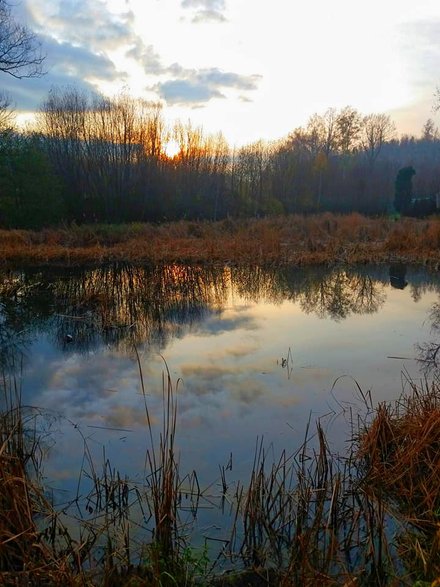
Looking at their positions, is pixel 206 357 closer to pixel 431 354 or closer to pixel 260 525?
pixel 431 354

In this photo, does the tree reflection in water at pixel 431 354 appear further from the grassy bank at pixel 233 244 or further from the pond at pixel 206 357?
the grassy bank at pixel 233 244

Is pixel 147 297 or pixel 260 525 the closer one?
pixel 260 525

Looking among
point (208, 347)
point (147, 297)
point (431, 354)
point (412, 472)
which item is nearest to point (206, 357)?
point (208, 347)

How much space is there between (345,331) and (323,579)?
6167 mm

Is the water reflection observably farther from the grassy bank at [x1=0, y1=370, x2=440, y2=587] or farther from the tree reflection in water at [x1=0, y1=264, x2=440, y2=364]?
the grassy bank at [x1=0, y1=370, x2=440, y2=587]

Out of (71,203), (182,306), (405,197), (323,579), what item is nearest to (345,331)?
(182,306)

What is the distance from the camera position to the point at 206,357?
7227 millimetres

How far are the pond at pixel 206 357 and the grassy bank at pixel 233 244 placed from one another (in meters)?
2.91

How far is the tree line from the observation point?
22.7 meters

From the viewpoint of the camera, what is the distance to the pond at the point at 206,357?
4691 mm

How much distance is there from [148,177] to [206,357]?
25181mm

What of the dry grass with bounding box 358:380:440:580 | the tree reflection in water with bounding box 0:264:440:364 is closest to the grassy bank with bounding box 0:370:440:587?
the dry grass with bounding box 358:380:440:580

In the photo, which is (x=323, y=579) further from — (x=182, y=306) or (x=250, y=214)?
(x=250, y=214)

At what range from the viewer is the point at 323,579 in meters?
2.59
